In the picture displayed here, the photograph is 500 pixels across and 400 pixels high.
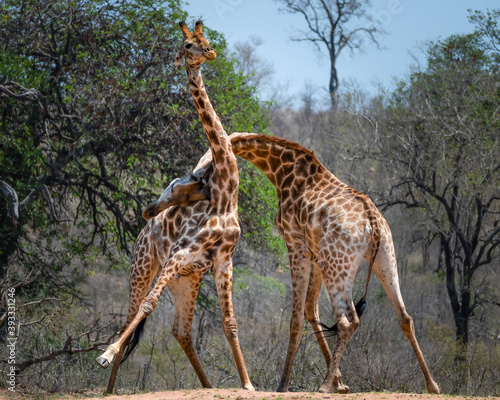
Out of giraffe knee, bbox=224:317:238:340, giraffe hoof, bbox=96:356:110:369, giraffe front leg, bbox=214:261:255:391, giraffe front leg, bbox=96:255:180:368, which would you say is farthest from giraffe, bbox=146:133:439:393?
giraffe hoof, bbox=96:356:110:369

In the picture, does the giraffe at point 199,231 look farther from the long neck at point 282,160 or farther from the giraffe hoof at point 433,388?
the giraffe hoof at point 433,388

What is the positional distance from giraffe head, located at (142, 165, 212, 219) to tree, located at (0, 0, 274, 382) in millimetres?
4690

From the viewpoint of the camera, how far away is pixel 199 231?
6.80 metres

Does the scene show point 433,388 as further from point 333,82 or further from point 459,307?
point 333,82

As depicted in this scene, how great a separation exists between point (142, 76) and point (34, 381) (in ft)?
18.9

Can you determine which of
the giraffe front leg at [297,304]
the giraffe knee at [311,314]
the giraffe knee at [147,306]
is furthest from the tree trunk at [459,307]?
the giraffe knee at [147,306]

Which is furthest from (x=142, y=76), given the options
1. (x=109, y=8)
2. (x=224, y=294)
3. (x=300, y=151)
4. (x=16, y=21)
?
(x=224, y=294)

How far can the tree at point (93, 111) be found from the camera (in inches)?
465

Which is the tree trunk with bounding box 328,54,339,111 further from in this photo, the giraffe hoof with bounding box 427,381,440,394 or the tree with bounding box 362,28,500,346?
the giraffe hoof with bounding box 427,381,440,394

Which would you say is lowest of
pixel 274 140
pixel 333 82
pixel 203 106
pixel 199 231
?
pixel 199 231

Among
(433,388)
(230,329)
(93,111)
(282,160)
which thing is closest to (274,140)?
(282,160)

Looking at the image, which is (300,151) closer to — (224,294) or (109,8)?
(224,294)

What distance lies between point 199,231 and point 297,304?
1.52m

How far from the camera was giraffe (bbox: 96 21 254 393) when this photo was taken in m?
6.67
